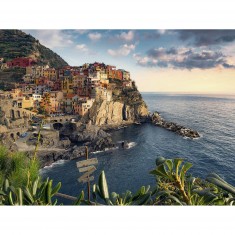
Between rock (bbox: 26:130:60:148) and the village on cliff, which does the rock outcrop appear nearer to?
rock (bbox: 26:130:60:148)

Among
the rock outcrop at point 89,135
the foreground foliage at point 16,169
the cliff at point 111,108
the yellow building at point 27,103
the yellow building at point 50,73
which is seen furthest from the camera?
the rock outcrop at point 89,135

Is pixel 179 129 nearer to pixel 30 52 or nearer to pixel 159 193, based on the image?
pixel 30 52

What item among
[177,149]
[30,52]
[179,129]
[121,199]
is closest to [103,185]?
[121,199]

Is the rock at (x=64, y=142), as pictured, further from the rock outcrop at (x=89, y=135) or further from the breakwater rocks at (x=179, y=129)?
the breakwater rocks at (x=179, y=129)

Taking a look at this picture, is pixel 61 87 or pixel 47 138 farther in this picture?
pixel 47 138

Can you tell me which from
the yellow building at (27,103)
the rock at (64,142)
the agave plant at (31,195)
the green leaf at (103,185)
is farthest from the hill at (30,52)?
the green leaf at (103,185)
